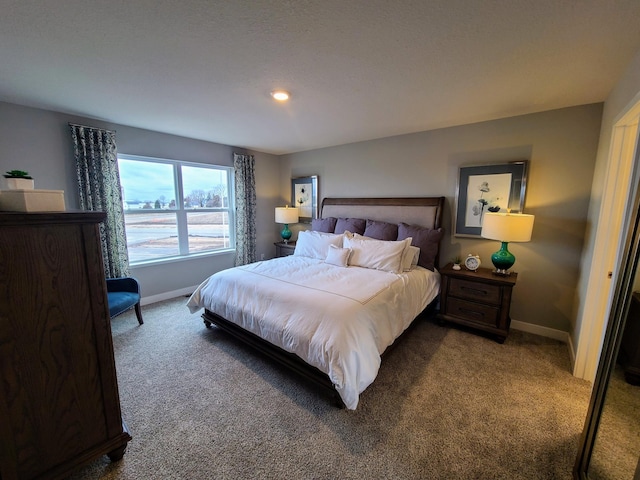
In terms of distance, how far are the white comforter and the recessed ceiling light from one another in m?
1.73

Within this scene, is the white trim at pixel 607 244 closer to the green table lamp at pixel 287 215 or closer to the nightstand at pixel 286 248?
the nightstand at pixel 286 248

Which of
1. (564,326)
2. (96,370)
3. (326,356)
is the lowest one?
(564,326)

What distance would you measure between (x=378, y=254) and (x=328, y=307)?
1247 millimetres

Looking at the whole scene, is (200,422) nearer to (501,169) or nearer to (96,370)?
(96,370)

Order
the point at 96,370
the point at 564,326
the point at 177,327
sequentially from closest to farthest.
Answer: the point at 96,370 < the point at 564,326 < the point at 177,327

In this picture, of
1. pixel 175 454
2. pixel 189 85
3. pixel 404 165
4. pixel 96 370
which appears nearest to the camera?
pixel 96 370

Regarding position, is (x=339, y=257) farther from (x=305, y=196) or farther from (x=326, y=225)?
(x=305, y=196)

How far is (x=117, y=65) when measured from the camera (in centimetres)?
183

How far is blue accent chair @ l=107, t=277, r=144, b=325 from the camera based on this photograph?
107 inches

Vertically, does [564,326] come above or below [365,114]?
below

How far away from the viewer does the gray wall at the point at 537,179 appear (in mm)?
2559

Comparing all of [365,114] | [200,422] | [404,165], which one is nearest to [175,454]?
[200,422]

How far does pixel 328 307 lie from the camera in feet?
6.35

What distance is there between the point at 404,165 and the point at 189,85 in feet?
9.03
